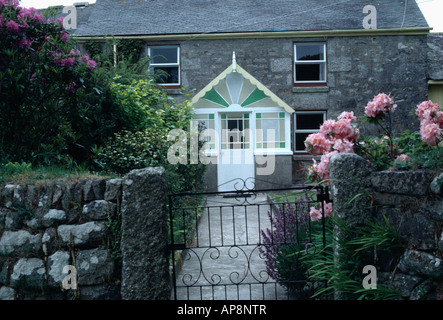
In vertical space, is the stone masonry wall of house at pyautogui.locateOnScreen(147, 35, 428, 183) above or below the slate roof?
below

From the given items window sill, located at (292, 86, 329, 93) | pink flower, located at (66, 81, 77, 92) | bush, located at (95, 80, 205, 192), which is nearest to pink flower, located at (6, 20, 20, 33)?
pink flower, located at (66, 81, 77, 92)

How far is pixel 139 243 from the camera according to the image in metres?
3.74

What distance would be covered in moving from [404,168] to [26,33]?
5108 millimetres

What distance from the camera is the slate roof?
1316 cm

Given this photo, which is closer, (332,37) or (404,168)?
(404,168)

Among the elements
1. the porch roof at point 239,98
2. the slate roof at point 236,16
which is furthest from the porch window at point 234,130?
the slate roof at point 236,16

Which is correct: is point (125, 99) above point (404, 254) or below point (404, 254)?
above

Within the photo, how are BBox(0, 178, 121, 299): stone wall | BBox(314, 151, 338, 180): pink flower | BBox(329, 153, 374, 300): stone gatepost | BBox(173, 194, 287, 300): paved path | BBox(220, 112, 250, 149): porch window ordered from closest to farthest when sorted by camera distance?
BBox(329, 153, 374, 300): stone gatepost < BBox(0, 178, 121, 299): stone wall < BBox(173, 194, 287, 300): paved path < BBox(314, 151, 338, 180): pink flower < BBox(220, 112, 250, 149): porch window

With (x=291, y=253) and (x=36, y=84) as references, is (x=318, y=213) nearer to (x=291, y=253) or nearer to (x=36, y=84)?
(x=291, y=253)

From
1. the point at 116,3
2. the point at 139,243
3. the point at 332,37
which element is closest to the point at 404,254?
the point at 139,243

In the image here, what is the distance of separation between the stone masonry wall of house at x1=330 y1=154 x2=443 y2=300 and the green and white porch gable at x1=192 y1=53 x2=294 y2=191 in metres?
8.11

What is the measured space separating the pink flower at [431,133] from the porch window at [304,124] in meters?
9.50

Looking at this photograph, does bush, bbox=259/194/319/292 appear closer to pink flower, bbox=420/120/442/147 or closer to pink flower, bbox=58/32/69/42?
pink flower, bbox=420/120/442/147

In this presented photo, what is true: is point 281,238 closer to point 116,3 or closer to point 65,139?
point 65,139
